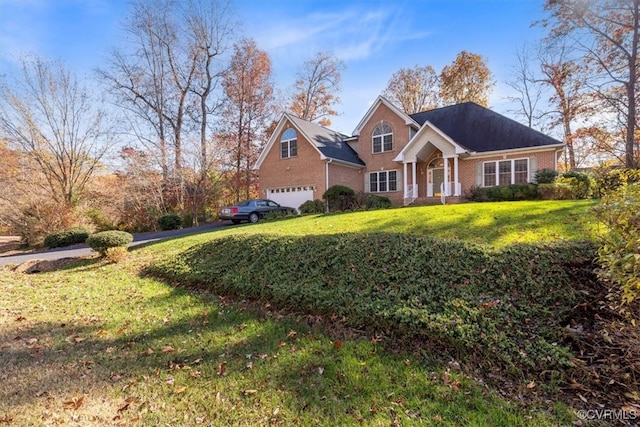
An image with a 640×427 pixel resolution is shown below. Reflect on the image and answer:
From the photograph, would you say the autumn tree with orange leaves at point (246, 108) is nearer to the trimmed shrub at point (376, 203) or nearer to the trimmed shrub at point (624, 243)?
the trimmed shrub at point (376, 203)

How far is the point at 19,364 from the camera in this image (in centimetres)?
374

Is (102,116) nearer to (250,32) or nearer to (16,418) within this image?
(250,32)

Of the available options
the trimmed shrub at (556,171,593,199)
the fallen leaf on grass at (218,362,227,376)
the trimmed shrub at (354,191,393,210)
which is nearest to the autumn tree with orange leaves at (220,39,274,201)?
Answer: the trimmed shrub at (354,191,393,210)

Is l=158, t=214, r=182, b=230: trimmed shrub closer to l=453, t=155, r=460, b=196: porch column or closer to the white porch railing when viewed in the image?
the white porch railing

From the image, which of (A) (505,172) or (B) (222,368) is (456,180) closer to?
(A) (505,172)

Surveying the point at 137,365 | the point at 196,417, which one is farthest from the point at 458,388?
the point at 137,365

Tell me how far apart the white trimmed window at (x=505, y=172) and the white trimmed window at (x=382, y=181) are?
214 inches

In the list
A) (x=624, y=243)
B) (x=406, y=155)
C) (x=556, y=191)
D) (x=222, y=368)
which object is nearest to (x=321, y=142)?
(x=406, y=155)

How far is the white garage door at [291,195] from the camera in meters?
20.8

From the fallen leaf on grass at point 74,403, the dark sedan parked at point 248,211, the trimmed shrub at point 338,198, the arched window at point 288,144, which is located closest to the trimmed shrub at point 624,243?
the fallen leaf on grass at point 74,403

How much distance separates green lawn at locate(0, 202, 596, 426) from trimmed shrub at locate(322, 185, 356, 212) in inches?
510

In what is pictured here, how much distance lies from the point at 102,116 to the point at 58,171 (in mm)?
4581

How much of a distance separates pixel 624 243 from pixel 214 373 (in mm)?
4504

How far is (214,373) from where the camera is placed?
11.2ft
